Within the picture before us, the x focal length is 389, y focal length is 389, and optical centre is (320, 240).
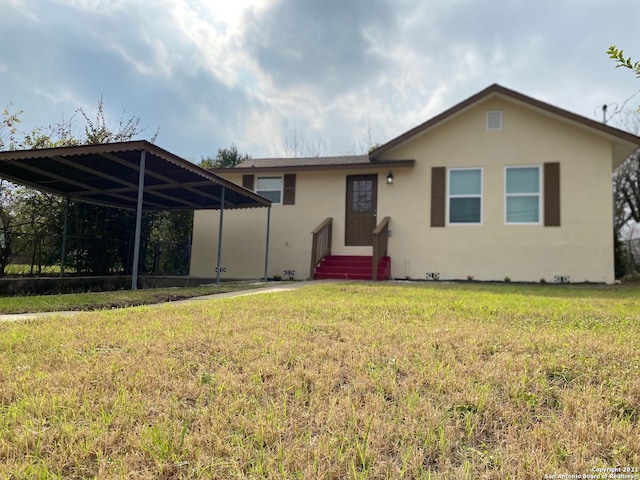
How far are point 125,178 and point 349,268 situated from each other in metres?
5.79

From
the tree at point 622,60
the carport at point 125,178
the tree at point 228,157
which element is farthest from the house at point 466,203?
the tree at point 228,157

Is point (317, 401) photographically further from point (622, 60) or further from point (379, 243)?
point (379, 243)

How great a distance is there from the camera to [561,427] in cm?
170

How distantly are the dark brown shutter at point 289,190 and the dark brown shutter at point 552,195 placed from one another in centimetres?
670

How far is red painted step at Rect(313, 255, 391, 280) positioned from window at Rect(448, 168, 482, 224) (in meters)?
2.19

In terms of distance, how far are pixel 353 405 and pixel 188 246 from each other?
39.6 feet

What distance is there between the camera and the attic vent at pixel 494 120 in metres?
10.1

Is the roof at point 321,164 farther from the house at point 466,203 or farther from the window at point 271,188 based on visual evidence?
the window at point 271,188

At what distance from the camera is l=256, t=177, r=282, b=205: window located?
11954mm

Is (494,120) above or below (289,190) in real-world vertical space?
above

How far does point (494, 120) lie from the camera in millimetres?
10125

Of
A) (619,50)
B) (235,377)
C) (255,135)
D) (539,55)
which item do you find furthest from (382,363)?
(255,135)

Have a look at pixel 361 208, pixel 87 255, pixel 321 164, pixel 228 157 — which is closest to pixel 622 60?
pixel 361 208

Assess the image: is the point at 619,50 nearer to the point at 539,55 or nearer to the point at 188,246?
the point at 539,55
